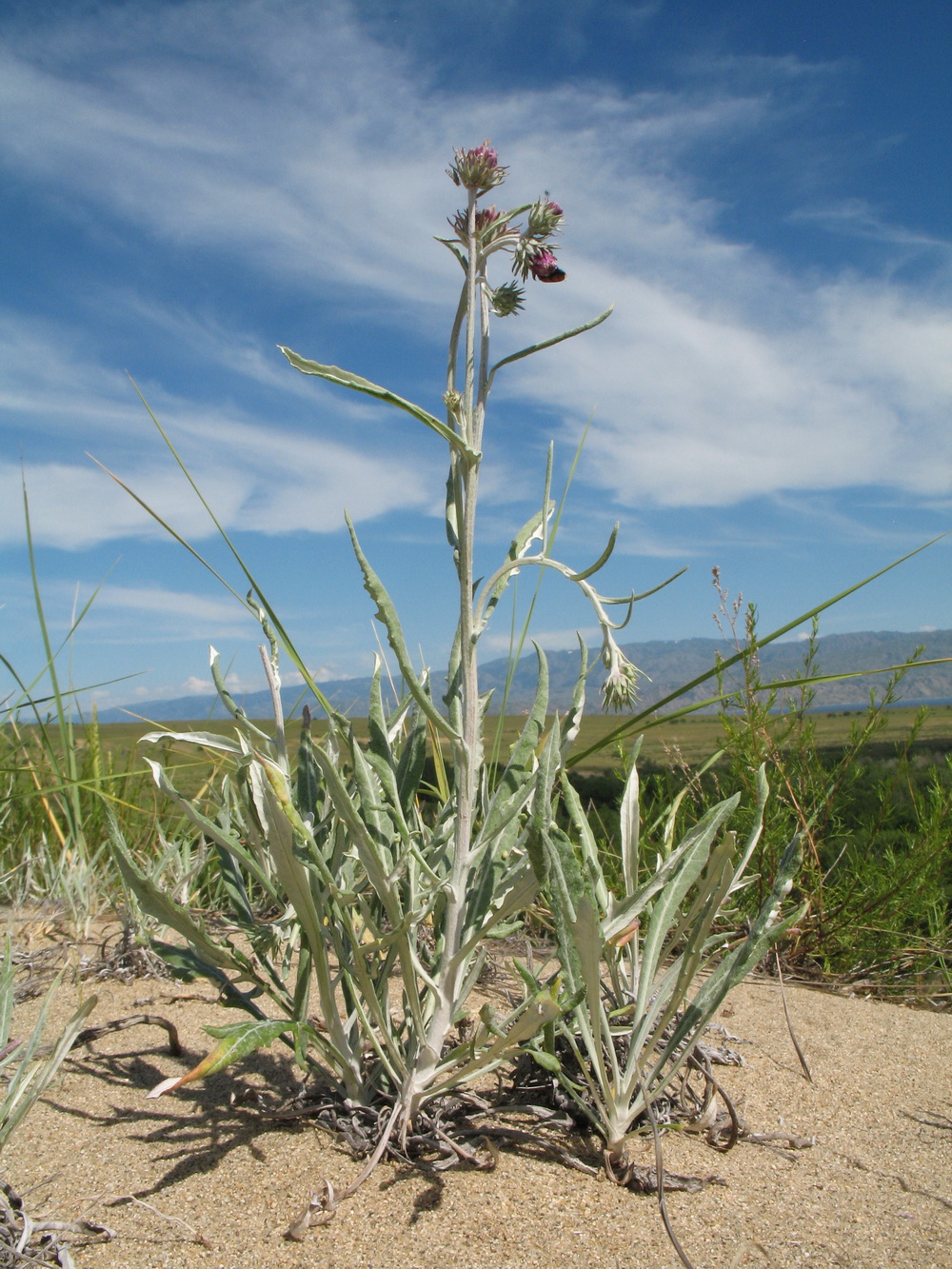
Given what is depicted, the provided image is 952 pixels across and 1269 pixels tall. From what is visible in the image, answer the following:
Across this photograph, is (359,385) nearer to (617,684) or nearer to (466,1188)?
(617,684)

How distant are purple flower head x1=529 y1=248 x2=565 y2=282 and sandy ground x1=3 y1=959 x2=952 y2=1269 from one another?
142cm

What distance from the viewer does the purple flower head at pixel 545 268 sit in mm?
1360

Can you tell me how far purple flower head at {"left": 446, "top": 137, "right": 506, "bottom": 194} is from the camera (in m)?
1.34

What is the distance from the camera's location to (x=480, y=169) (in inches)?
52.8

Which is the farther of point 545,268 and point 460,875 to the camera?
point 545,268

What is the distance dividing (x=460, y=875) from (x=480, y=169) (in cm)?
115

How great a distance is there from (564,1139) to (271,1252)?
49cm

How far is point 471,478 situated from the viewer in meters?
1.25

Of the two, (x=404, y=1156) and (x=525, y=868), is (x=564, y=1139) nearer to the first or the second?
(x=404, y=1156)

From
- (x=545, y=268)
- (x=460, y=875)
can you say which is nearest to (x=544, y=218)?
(x=545, y=268)

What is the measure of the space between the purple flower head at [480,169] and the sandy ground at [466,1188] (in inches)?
61.4

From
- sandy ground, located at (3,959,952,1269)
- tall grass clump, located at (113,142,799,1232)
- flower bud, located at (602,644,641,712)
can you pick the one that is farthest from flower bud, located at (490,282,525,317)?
sandy ground, located at (3,959,952,1269)

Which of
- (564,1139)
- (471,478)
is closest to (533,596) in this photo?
(471,478)

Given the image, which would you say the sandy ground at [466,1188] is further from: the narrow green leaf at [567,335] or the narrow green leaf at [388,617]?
the narrow green leaf at [567,335]
